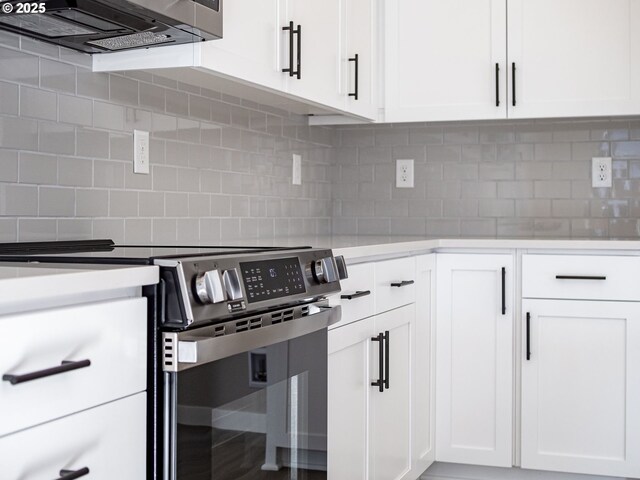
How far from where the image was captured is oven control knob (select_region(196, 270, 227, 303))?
142cm

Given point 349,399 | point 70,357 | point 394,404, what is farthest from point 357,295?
point 70,357

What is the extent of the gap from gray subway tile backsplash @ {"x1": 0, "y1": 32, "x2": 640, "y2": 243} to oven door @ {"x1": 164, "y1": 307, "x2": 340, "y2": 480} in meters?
0.66

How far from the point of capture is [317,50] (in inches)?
110

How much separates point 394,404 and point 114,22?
4.82 ft

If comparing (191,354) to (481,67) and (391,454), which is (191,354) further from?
(481,67)

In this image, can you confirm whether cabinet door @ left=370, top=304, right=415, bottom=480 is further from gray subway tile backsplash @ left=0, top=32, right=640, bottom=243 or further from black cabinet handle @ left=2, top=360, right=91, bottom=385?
black cabinet handle @ left=2, top=360, right=91, bottom=385

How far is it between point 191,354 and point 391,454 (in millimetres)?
1451

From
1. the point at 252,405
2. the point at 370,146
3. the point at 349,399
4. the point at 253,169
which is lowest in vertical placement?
the point at 349,399

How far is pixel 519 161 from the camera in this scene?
3.66 metres

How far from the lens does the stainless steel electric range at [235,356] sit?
139 cm

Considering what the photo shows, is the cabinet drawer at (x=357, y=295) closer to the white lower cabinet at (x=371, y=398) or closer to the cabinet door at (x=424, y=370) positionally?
the white lower cabinet at (x=371, y=398)

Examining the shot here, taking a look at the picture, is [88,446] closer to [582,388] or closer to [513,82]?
[582,388]

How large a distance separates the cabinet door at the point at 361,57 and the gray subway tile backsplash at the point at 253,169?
29 cm

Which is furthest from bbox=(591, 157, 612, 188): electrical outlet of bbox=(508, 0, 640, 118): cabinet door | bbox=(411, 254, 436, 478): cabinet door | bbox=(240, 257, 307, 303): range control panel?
bbox=(240, 257, 307, 303): range control panel
